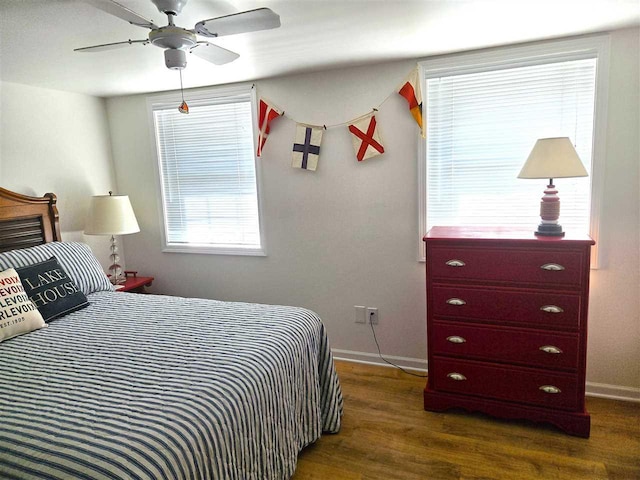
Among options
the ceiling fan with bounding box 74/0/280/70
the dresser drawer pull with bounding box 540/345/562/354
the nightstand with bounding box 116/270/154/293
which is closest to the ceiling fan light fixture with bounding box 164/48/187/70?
the ceiling fan with bounding box 74/0/280/70

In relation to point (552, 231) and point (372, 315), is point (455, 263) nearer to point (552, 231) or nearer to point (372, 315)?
point (552, 231)

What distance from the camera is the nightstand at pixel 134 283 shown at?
3.30 m

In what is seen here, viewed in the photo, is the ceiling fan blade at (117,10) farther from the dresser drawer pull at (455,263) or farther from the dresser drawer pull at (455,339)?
the dresser drawer pull at (455,339)

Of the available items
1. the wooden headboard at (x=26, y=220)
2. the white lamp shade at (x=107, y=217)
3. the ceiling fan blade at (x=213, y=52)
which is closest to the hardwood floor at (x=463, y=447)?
the ceiling fan blade at (x=213, y=52)

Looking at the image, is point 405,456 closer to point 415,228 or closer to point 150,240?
point 415,228

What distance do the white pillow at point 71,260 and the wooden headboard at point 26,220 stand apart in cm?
23

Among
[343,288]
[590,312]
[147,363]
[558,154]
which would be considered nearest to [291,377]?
[147,363]

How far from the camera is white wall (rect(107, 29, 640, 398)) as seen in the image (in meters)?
2.42

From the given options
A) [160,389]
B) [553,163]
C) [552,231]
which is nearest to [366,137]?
[553,163]

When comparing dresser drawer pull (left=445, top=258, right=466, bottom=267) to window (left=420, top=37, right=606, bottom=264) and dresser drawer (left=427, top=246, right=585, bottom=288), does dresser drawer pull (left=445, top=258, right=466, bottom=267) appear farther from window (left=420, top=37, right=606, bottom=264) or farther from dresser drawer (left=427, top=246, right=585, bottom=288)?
window (left=420, top=37, right=606, bottom=264)

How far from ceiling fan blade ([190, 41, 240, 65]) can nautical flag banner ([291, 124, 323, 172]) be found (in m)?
0.97

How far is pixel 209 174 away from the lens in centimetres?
346

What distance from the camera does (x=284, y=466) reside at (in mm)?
1880

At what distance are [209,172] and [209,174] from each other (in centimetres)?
2
